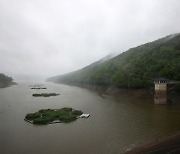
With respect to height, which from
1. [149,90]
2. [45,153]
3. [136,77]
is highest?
[136,77]

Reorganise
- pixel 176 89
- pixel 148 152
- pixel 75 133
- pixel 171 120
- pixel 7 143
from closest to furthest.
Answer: pixel 148 152, pixel 7 143, pixel 75 133, pixel 171 120, pixel 176 89

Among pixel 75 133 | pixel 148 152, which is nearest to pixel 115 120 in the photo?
pixel 75 133

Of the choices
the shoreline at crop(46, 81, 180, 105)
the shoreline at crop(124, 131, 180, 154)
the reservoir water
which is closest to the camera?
the shoreline at crop(124, 131, 180, 154)

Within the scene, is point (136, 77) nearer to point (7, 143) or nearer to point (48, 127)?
point (48, 127)

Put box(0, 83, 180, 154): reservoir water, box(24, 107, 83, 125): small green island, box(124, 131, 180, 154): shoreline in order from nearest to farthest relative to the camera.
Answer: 1. box(124, 131, 180, 154): shoreline
2. box(0, 83, 180, 154): reservoir water
3. box(24, 107, 83, 125): small green island

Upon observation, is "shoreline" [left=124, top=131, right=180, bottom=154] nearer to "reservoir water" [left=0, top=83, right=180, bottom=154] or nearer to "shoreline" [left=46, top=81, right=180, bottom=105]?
"reservoir water" [left=0, top=83, right=180, bottom=154]

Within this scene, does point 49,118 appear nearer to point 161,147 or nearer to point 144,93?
point 161,147

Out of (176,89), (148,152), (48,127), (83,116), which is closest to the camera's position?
(148,152)

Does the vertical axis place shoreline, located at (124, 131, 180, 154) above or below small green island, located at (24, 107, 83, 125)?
below

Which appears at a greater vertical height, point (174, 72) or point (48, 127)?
point (174, 72)

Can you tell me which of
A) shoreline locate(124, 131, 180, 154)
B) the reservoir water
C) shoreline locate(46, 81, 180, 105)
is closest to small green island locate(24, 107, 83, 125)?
the reservoir water

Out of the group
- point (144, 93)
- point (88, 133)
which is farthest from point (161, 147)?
point (144, 93)
